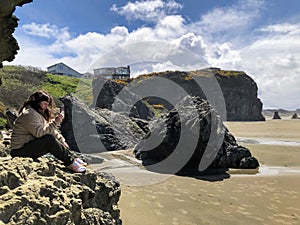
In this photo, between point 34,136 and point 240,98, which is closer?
point 34,136

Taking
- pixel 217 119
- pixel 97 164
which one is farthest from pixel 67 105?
pixel 217 119

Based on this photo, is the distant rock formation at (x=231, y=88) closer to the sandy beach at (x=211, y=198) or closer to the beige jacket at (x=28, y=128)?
the sandy beach at (x=211, y=198)

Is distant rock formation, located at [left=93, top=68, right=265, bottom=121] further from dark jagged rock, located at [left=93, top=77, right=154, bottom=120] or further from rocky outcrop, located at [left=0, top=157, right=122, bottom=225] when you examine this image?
rocky outcrop, located at [left=0, top=157, right=122, bottom=225]

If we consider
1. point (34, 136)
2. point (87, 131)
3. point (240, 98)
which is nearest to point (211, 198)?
point (34, 136)

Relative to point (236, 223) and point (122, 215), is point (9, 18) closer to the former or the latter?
point (122, 215)

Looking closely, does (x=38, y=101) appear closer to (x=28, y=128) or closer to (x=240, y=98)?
(x=28, y=128)

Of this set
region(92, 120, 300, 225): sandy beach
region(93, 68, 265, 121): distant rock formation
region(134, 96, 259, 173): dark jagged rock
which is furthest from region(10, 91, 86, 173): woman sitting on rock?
region(93, 68, 265, 121): distant rock formation

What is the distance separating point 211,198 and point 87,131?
33.9 feet

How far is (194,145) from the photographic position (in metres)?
12.8

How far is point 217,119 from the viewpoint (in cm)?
1327

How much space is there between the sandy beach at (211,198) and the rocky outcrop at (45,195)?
2040 mm

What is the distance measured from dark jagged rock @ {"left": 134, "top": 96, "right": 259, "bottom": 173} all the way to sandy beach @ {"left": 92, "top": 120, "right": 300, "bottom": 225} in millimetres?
895

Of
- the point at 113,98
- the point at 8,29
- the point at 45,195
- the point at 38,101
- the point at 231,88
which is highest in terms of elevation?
the point at 231,88

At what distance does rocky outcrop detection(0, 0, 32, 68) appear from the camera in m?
5.89
